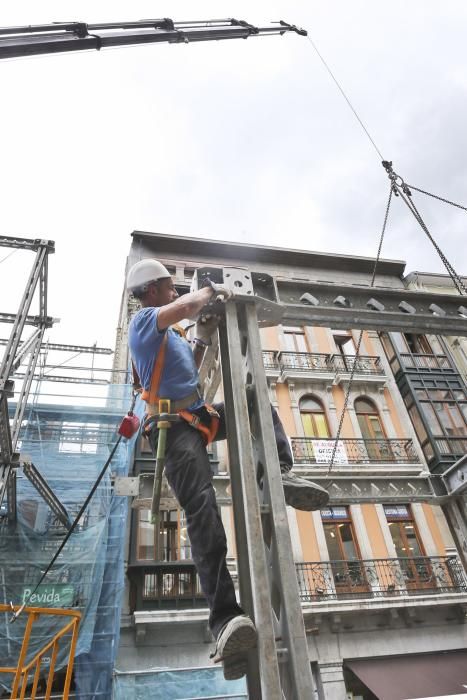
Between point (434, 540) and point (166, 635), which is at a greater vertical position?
point (434, 540)

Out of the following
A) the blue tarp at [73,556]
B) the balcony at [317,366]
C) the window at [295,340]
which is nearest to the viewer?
the blue tarp at [73,556]

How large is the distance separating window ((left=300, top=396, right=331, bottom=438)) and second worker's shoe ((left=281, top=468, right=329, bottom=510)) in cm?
1412

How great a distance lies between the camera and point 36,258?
28.4 feet

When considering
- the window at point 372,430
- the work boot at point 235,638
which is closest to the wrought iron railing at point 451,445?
the window at point 372,430

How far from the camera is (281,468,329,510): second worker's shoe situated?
137 inches

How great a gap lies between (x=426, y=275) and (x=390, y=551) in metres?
14.4

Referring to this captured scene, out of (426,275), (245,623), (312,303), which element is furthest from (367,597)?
(426,275)

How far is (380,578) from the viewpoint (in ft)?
47.3

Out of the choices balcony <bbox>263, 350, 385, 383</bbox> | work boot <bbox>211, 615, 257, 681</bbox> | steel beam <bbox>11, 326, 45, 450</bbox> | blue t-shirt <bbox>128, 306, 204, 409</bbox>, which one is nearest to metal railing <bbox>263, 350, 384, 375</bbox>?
balcony <bbox>263, 350, 385, 383</bbox>

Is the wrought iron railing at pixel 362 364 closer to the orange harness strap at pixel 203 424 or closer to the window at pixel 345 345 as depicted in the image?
the window at pixel 345 345

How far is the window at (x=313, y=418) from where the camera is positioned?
17.6 meters

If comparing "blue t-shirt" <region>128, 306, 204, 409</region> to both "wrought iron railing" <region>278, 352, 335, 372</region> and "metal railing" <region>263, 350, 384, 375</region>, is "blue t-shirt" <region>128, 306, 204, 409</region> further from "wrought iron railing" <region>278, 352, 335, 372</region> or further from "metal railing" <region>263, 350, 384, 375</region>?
"wrought iron railing" <region>278, 352, 335, 372</region>

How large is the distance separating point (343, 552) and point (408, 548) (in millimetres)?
2393

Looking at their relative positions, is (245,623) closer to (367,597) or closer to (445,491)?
(445,491)
